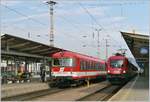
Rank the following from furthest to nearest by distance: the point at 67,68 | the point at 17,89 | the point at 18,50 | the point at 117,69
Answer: the point at 117,69 < the point at 67,68 < the point at 18,50 < the point at 17,89

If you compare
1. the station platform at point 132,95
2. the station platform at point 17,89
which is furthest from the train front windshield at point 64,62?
the station platform at point 132,95

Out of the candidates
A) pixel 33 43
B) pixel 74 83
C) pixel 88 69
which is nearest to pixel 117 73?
pixel 88 69

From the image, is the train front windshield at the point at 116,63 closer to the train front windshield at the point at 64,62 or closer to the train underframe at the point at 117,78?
the train underframe at the point at 117,78

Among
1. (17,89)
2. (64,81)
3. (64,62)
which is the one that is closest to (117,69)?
(64,81)

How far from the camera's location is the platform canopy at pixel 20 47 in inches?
976

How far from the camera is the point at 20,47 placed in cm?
2808

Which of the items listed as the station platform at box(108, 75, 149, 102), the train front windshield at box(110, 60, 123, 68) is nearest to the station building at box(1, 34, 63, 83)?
the train front windshield at box(110, 60, 123, 68)

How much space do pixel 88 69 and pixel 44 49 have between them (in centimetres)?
772

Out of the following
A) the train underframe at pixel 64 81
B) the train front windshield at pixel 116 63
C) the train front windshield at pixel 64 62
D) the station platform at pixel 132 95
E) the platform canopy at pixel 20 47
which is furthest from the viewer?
the train front windshield at pixel 116 63

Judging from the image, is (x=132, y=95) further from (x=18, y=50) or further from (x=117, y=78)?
(x=117, y=78)

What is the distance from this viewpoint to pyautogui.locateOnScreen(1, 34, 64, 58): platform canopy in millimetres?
24781

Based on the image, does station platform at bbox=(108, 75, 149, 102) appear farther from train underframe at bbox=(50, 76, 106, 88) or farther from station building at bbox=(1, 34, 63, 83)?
station building at bbox=(1, 34, 63, 83)

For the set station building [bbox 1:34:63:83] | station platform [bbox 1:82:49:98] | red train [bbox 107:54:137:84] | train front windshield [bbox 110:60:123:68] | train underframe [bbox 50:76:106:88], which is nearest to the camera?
station platform [bbox 1:82:49:98]

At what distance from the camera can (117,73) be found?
38.7 metres
